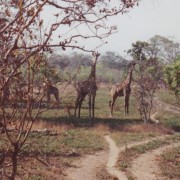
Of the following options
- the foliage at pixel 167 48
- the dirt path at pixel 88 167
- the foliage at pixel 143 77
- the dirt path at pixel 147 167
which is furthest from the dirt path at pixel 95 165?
the foliage at pixel 167 48

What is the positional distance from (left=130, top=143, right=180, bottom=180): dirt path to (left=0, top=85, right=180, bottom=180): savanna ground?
0.86 feet

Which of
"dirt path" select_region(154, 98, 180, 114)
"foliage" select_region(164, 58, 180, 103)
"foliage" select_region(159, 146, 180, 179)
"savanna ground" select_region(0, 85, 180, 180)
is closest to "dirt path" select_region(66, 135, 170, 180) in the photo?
"savanna ground" select_region(0, 85, 180, 180)

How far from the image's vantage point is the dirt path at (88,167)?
1429cm

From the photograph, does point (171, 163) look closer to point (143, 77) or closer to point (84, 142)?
point (84, 142)

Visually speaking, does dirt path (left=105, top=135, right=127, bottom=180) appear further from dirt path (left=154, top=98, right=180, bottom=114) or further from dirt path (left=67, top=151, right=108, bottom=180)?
dirt path (left=154, top=98, right=180, bottom=114)

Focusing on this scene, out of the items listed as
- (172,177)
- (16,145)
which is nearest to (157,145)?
(172,177)

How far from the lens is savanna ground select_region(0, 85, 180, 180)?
1454cm

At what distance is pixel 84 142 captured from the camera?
19.9m

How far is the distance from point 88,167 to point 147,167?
8.30ft

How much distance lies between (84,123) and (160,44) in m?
55.1

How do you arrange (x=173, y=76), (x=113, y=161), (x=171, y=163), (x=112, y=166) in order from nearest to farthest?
(x=112, y=166)
(x=113, y=161)
(x=171, y=163)
(x=173, y=76)

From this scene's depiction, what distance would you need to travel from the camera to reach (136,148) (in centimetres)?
1920

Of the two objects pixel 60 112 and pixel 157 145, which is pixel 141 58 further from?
pixel 157 145

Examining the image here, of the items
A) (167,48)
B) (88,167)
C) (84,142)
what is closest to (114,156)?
(88,167)
